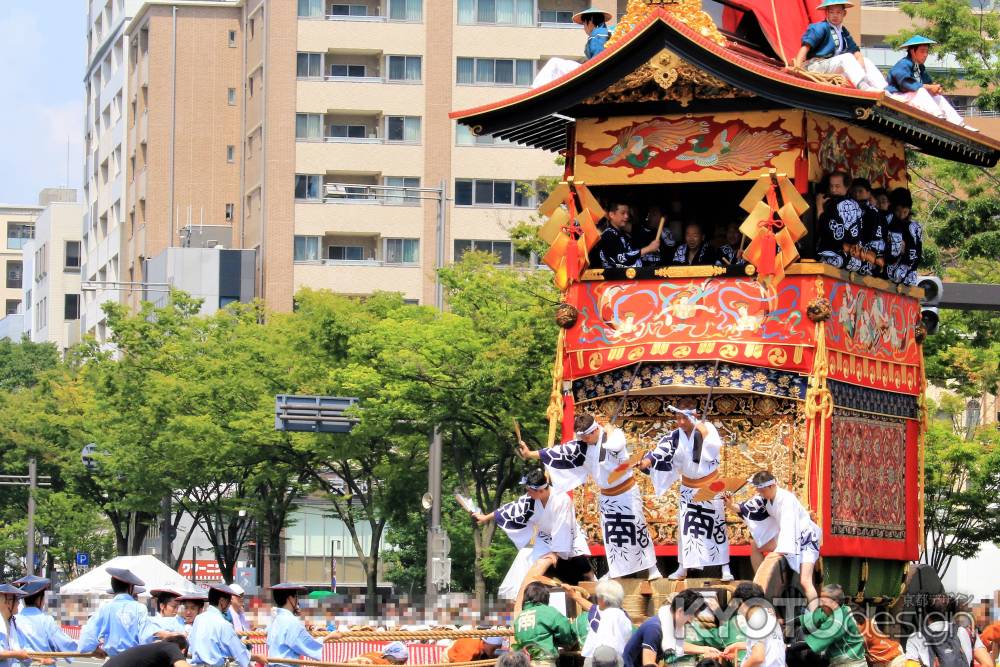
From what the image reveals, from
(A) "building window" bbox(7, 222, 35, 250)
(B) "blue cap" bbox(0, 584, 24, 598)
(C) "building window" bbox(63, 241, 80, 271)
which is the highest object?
(A) "building window" bbox(7, 222, 35, 250)

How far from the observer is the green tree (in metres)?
30.5

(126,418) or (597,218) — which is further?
(126,418)

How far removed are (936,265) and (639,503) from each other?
14194 millimetres

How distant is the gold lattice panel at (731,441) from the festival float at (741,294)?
0.7 inches

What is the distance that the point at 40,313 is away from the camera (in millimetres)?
100250

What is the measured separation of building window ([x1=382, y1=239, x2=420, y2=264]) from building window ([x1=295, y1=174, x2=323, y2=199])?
3.24 m

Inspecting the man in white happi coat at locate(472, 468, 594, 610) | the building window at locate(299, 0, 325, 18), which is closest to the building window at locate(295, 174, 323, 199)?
the building window at locate(299, 0, 325, 18)

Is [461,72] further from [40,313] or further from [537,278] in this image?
[40,313]

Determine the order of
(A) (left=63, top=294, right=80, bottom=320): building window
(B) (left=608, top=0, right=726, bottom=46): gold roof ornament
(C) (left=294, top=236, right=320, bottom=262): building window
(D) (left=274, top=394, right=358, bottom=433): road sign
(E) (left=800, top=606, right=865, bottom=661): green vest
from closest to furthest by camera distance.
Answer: (E) (left=800, top=606, right=865, bottom=661): green vest
(B) (left=608, top=0, right=726, bottom=46): gold roof ornament
(D) (left=274, top=394, right=358, bottom=433): road sign
(C) (left=294, top=236, right=320, bottom=262): building window
(A) (left=63, top=294, right=80, bottom=320): building window

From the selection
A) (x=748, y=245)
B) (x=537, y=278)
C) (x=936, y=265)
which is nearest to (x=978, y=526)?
(x=936, y=265)

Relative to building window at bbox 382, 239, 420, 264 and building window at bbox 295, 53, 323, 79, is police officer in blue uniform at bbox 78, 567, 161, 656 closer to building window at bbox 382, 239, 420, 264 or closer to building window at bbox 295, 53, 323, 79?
building window at bbox 382, 239, 420, 264

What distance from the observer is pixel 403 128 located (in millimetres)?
66188

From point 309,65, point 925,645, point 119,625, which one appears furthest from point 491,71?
point 925,645

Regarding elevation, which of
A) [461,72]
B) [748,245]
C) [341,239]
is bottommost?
[748,245]
